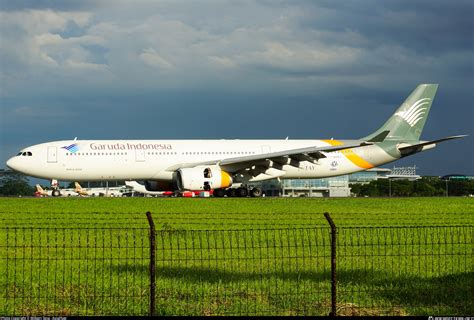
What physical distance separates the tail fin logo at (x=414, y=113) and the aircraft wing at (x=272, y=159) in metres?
9.30

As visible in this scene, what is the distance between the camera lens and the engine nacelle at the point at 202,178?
144ft

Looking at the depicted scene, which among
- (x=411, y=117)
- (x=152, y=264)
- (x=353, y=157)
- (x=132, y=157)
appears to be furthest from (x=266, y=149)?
(x=152, y=264)

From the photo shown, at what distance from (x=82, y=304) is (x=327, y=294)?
3968 mm

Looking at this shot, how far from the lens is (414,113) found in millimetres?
55531

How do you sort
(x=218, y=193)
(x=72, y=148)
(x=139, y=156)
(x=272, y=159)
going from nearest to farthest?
(x=272, y=159)
(x=72, y=148)
(x=218, y=193)
(x=139, y=156)

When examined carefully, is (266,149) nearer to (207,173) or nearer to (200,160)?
(200,160)

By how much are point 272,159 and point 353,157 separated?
24.5 ft

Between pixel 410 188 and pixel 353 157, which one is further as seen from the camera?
pixel 410 188

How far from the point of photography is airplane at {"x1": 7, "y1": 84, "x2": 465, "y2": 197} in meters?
45.8

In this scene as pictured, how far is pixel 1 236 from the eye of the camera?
70.1 feet

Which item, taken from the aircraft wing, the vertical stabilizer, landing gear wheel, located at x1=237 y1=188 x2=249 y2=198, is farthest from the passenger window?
the vertical stabilizer

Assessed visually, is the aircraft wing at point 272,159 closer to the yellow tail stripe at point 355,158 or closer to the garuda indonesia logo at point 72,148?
the yellow tail stripe at point 355,158

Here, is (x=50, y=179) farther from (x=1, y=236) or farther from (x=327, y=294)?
(x=327, y=294)

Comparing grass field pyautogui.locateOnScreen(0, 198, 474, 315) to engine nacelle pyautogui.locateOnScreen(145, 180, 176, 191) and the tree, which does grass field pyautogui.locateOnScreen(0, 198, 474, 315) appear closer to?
engine nacelle pyautogui.locateOnScreen(145, 180, 176, 191)
